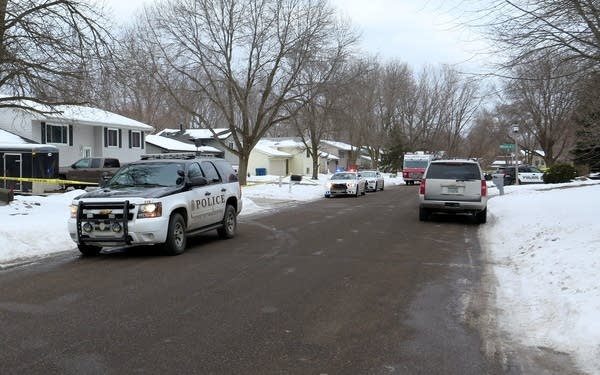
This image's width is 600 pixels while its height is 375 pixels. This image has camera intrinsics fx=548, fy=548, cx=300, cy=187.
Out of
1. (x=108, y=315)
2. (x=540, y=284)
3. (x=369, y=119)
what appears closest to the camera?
(x=108, y=315)

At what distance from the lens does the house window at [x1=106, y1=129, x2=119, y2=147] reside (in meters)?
38.6

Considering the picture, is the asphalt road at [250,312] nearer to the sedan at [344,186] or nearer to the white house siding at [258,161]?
the sedan at [344,186]

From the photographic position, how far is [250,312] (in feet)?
20.4

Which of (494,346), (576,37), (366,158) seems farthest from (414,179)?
(366,158)

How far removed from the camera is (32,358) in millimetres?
4707

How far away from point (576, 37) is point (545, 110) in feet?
128

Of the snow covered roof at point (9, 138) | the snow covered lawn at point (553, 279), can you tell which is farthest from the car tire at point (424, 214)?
the snow covered roof at point (9, 138)

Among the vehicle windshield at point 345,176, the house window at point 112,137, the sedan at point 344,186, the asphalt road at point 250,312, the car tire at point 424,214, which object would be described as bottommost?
the asphalt road at point 250,312

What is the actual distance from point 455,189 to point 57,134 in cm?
2775

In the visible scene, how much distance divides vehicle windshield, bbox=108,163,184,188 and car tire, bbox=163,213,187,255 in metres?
0.78

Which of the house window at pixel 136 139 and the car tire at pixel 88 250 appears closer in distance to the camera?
the car tire at pixel 88 250

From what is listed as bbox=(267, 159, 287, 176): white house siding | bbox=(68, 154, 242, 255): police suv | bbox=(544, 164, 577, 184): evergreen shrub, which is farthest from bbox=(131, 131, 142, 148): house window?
bbox=(68, 154, 242, 255): police suv

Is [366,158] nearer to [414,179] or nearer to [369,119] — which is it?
[369,119]

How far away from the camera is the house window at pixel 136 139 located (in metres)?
41.5
